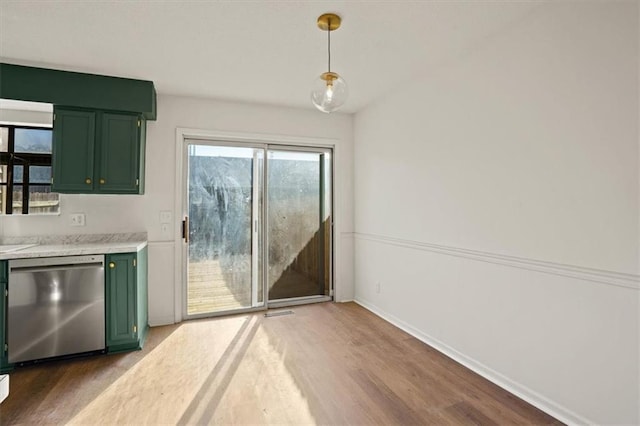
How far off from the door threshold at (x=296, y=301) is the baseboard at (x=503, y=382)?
1229 millimetres

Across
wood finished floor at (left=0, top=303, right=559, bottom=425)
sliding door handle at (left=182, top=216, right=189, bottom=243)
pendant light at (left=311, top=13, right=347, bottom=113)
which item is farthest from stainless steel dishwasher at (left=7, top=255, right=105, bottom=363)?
pendant light at (left=311, top=13, right=347, bottom=113)

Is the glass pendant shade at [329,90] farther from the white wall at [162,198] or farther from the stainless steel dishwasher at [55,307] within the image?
the stainless steel dishwasher at [55,307]

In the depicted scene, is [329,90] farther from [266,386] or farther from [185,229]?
[185,229]

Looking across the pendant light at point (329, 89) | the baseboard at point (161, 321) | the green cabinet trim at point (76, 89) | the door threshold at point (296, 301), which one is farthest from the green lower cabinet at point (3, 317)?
the pendant light at point (329, 89)

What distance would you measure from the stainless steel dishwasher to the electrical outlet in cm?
74

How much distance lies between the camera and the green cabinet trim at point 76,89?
2867mm

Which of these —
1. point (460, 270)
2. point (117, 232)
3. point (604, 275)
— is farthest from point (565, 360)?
point (117, 232)

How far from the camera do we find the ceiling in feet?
6.98

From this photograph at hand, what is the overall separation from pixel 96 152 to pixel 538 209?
149 inches

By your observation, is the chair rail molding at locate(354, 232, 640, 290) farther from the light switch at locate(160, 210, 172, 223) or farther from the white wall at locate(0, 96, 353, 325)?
the light switch at locate(160, 210, 172, 223)

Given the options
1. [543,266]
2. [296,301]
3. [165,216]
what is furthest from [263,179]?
[543,266]

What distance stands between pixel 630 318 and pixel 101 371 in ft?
11.8

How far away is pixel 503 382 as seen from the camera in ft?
7.72

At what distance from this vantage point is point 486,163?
251 centimetres
